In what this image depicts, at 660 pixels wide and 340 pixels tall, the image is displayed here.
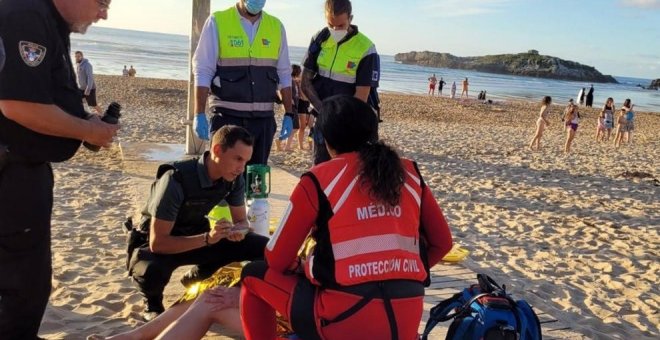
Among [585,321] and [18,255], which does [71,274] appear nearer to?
[18,255]

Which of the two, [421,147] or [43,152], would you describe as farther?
[421,147]

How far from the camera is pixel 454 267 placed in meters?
4.58

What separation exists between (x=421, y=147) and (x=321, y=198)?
10894 millimetres

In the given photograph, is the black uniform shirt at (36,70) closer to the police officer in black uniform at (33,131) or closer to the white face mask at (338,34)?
the police officer in black uniform at (33,131)

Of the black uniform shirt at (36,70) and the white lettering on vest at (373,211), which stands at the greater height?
Answer: the black uniform shirt at (36,70)

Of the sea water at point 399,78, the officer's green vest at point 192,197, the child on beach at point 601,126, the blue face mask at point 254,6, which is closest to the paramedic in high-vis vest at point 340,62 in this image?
the blue face mask at point 254,6

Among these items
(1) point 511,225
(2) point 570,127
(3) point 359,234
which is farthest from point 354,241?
(2) point 570,127

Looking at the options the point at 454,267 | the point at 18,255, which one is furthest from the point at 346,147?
the point at 454,267

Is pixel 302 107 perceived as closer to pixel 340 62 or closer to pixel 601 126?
pixel 340 62

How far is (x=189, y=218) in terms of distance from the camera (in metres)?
3.36

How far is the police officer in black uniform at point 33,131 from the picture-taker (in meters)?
2.23

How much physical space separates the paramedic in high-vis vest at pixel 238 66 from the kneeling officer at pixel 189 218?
102 centimetres

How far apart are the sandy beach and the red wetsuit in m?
0.85

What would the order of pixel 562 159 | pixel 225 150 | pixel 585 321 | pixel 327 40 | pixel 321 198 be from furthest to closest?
pixel 562 159, pixel 327 40, pixel 585 321, pixel 225 150, pixel 321 198
